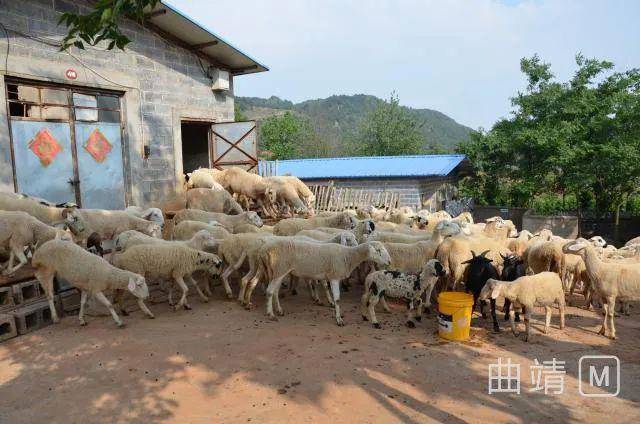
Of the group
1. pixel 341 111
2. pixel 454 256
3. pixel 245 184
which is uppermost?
pixel 341 111

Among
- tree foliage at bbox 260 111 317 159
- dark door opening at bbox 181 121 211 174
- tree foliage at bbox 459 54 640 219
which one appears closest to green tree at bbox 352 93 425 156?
tree foliage at bbox 260 111 317 159

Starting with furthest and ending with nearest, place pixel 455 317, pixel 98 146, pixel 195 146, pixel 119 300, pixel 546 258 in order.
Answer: pixel 195 146 → pixel 98 146 → pixel 546 258 → pixel 119 300 → pixel 455 317

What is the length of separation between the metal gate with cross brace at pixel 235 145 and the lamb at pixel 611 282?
32.5ft

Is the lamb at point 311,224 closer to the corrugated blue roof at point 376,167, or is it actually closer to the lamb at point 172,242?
the lamb at point 172,242

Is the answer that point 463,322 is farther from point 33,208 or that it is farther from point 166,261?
point 33,208

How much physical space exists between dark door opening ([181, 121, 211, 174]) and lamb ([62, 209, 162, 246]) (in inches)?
314

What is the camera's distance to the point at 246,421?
13.2 feet

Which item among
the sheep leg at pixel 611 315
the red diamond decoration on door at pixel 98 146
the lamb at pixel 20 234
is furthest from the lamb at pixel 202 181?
the sheep leg at pixel 611 315

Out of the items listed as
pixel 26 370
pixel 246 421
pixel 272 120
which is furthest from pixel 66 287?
pixel 272 120

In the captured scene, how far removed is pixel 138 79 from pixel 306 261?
816 cm

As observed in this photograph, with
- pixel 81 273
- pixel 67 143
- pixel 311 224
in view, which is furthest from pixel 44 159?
pixel 311 224

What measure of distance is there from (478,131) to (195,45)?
59.2ft

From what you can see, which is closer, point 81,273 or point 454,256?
point 81,273

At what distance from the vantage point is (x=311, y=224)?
1005 centimetres
